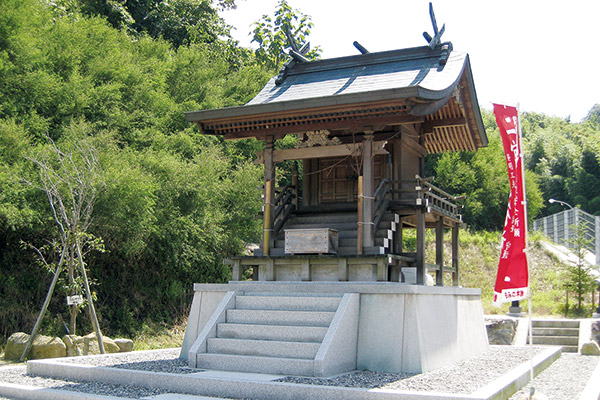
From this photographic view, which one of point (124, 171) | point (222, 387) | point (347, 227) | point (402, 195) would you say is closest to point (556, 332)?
point (402, 195)

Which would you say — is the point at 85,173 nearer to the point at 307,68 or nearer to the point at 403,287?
the point at 307,68

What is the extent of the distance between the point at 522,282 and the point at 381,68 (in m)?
5.99

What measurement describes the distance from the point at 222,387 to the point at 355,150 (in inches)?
185

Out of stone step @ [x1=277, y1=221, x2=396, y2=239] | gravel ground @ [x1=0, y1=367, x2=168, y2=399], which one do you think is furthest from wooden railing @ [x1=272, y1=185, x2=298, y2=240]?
gravel ground @ [x1=0, y1=367, x2=168, y2=399]

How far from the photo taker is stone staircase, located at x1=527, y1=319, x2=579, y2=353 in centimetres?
1539

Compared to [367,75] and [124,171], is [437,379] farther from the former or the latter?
[124,171]

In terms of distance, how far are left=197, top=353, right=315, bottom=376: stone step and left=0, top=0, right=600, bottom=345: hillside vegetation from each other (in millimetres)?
4427

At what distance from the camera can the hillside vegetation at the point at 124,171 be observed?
12750 mm

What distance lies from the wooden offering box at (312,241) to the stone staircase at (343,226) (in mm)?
298

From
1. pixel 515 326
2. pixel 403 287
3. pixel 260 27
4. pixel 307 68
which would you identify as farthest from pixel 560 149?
pixel 403 287

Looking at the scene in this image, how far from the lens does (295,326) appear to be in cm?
795

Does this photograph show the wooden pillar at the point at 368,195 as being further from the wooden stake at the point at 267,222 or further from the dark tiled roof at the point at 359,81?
the wooden stake at the point at 267,222

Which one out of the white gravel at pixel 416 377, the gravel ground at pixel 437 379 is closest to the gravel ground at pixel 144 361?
the white gravel at pixel 416 377

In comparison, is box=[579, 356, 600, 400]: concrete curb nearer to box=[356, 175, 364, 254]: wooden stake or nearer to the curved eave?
box=[356, 175, 364, 254]: wooden stake
